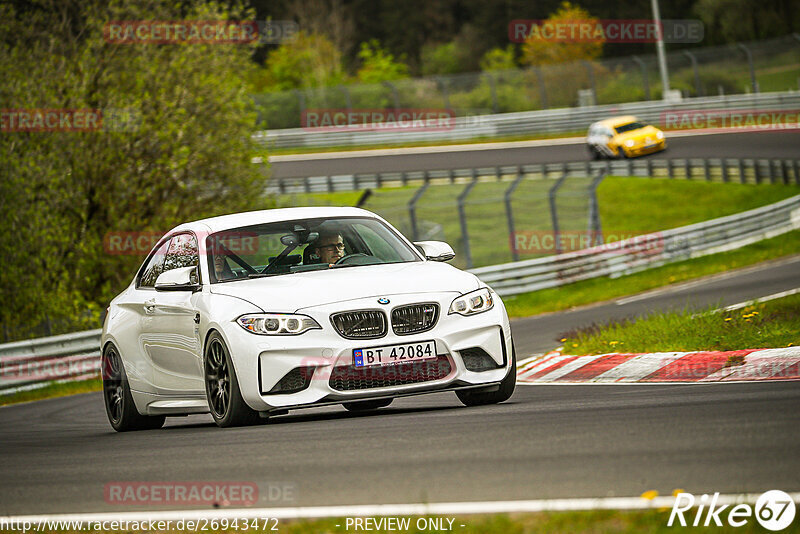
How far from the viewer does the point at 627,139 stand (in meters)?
43.9

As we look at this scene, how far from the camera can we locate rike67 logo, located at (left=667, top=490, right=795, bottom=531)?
4.32 metres

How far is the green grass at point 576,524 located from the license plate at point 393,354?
3.10 m

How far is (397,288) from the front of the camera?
8312 mm

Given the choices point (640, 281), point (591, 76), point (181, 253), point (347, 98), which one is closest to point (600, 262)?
point (640, 281)

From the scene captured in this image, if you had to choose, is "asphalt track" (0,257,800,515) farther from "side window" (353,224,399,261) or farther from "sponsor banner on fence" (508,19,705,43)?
"sponsor banner on fence" (508,19,705,43)

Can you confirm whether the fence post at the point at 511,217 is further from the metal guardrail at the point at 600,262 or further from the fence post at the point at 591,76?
the fence post at the point at 591,76

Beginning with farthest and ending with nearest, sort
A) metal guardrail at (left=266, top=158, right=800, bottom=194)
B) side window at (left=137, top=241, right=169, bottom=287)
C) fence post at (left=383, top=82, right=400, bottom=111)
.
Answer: fence post at (left=383, top=82, right=400, bottom=111), metal guardrail at (left=266, top=158, right=800, bottom=194), side window at (left=137, top=241, right=169, bottom=287)

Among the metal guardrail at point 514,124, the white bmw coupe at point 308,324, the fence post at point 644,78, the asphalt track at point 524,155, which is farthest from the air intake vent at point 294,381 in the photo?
the fence post at point 644,78

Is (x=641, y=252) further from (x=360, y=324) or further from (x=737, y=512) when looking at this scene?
(x=737, y=512)

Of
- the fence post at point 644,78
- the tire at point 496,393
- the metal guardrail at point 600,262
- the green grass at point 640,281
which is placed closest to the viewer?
the tire at point 496,393

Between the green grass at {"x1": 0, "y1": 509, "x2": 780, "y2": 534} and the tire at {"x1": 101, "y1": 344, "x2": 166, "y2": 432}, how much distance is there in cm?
545

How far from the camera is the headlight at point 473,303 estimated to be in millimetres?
8406

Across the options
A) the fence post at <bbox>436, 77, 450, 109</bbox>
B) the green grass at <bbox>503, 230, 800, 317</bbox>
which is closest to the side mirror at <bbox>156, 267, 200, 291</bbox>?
the green grass at <bbox>503, 230, 800, 317</bbox>

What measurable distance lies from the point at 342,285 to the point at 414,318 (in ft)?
1.80
